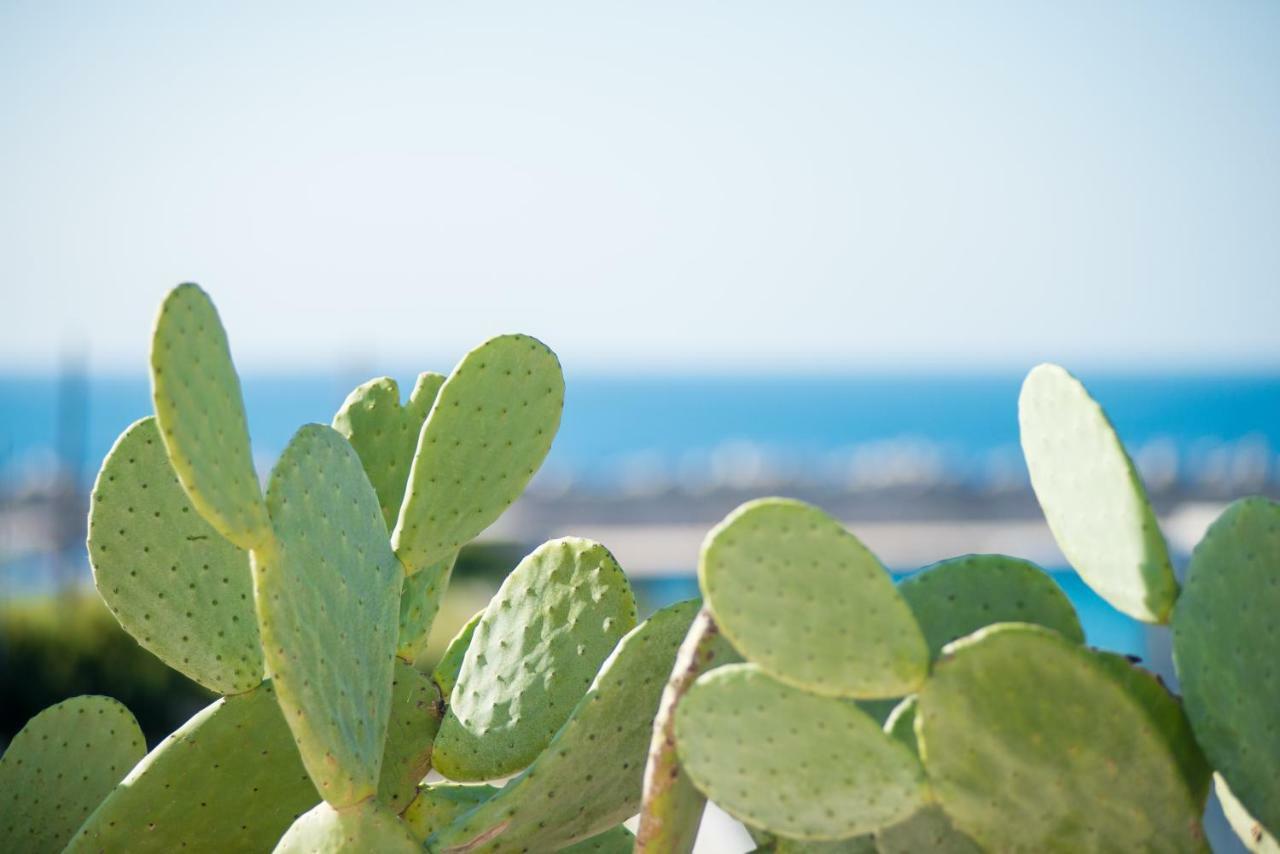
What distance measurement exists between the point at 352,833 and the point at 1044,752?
480 millimetres

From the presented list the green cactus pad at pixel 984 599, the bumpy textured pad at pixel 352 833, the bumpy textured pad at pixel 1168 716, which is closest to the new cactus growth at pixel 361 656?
the bumpy textured pad at pixel 352 833

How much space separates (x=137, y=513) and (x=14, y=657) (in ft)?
20.8

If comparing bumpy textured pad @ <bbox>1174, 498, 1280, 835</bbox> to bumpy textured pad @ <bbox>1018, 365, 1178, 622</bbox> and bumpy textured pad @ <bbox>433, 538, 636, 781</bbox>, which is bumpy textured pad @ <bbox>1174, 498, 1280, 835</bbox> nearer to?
bumpy textured pad @ <bbox>1018, 365, 1178, 622</bbox>

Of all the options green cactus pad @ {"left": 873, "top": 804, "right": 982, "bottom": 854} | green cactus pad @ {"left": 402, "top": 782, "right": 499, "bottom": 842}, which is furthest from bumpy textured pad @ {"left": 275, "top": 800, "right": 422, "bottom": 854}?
green cactus pad @ {"left": 873, "top": 804, "right": 982, "bottom": 854}

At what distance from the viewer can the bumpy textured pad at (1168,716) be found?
0.87m

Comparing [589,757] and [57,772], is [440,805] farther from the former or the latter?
[57,772]

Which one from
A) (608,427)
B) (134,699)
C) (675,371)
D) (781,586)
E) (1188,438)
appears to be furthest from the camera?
(675,371)

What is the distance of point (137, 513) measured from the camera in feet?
4.01

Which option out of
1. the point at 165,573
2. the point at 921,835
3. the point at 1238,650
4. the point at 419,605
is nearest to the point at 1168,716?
the point at 1238,650

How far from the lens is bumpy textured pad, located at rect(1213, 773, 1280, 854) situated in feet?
2.92

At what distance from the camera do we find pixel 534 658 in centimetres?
124

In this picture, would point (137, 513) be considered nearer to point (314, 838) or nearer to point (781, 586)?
point (314, 838)

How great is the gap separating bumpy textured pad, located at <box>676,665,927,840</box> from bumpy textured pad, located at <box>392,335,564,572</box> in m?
0.44

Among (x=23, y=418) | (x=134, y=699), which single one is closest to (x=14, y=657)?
(x=134, y=699)
